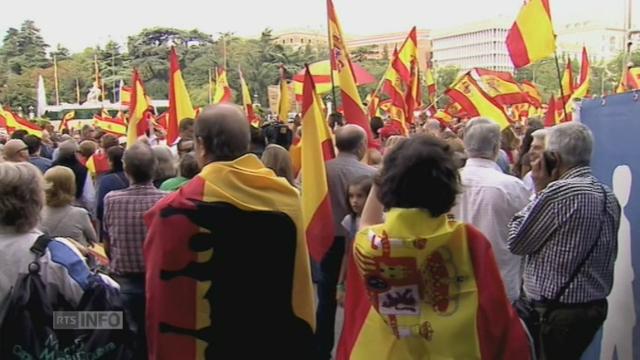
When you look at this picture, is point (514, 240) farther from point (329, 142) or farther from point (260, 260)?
point (329, 142)

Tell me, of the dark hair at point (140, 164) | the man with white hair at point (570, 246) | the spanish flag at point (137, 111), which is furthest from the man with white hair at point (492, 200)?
the spanish flag at point (137, 111)

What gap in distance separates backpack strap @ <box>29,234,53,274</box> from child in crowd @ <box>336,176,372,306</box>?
2.08 meters

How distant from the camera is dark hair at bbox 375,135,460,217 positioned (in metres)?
2.55

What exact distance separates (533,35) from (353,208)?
149 inches

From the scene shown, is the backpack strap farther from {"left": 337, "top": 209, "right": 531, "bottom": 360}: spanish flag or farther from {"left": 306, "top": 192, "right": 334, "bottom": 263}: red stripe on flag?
{"left": 306, "top": 192, "right": 334, "bottom": 263}: red stripe on flag

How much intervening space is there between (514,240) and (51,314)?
1982mm

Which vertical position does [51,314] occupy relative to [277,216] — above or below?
below

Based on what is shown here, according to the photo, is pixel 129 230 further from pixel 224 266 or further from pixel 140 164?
pixel 224 266

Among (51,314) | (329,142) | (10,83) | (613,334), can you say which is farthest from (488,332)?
(10,83)

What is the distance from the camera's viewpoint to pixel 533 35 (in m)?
7.83

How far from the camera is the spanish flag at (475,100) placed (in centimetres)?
1097

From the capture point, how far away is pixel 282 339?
3119 millimetres

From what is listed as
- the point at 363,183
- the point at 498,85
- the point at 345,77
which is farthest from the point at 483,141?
the point at 498,85

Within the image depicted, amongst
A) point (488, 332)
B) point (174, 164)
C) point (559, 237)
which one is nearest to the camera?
point (488, 332)
